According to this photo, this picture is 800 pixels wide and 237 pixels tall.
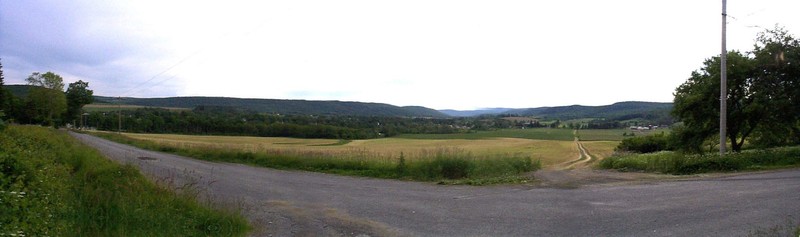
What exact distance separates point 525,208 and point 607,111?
395ft

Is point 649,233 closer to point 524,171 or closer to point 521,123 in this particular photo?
point 524,171

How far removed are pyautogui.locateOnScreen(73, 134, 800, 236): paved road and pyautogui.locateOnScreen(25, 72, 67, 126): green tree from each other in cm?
7666

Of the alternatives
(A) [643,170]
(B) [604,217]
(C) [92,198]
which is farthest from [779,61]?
(C) [92,198]

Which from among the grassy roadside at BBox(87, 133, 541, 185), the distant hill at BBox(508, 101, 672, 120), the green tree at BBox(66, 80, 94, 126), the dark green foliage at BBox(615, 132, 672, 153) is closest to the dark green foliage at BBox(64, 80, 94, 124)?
the green tree at BBox(66, 80, 94, 126)

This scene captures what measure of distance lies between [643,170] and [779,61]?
915 cm

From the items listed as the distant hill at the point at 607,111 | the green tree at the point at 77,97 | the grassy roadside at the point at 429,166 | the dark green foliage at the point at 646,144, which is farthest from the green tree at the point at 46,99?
the distant hill at the point at 607,111

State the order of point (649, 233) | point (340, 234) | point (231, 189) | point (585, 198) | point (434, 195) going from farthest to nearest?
1. point (231, 189)
2. point (434, 195)
3. point (585, 198)
4. point (340, 234)
5. point (649, 233)

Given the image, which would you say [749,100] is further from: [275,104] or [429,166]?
[275,104]

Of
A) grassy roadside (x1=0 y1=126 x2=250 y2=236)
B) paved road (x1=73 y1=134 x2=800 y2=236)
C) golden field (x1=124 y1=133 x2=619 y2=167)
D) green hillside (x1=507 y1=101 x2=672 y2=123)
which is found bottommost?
golden field (x1=124 y1=133 x2=619 y2=167)

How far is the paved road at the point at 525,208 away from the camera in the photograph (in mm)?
6887

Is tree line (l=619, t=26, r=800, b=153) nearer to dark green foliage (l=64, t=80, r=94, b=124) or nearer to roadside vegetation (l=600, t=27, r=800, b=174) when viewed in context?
roadside vegetation (l=600, t=27, r=800, b=174)

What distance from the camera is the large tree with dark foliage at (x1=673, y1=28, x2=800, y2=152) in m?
19.5

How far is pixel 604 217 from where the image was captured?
7629 mm

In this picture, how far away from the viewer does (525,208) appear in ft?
28.5
